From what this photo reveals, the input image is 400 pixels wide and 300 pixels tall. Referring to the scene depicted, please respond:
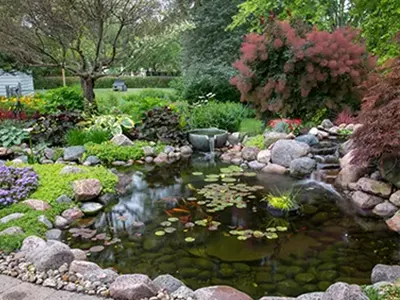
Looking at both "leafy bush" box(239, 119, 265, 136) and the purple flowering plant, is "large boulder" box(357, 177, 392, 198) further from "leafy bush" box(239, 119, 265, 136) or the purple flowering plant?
the purple flowering plant

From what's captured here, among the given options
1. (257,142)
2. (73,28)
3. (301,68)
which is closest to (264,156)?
(257,142)

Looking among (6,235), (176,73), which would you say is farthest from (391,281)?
(176,73)

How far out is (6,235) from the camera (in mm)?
3750

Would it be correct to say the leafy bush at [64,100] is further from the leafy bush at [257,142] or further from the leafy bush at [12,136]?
the leafy bush at [257,142]

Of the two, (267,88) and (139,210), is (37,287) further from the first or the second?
(267,88)

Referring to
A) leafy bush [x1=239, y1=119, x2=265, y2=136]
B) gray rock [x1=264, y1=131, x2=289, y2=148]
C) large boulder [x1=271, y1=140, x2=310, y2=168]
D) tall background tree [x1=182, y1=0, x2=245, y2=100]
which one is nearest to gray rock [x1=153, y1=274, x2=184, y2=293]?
large boulder [x1=271, y1=140, x2=310, y2=168]

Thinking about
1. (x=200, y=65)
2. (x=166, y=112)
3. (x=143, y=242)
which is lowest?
(x=143, y=242)

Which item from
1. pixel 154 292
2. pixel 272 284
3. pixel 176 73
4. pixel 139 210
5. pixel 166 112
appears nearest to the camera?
pixel 154 292

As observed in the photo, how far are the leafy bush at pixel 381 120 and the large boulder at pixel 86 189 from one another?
3.57m

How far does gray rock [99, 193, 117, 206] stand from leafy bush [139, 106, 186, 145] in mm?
3230

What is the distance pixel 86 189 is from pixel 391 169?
13.3 feet

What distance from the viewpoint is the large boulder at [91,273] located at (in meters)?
2.92

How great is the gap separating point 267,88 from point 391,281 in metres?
6.71

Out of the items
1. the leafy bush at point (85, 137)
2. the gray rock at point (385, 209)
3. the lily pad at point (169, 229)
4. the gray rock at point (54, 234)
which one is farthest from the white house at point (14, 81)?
the gray rock at point (385, 209)
